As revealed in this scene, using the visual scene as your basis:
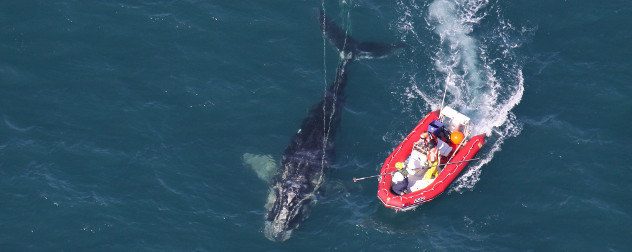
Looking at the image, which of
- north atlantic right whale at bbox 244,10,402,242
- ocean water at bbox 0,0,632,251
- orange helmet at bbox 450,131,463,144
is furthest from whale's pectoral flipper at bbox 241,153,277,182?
orange helmet at bbox 450,131,463,144

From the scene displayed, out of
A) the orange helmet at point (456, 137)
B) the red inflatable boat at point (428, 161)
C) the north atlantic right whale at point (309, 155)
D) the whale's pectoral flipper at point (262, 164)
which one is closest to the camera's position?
the red inflatable boat at point (428, 161)

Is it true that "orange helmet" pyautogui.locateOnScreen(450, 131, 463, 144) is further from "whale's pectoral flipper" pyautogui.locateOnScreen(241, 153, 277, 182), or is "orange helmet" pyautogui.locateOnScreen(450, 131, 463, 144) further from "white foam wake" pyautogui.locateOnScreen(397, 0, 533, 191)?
"whale's pectoral flipper" pyautogui.locateOnScreen(241, 153, 277, 182)

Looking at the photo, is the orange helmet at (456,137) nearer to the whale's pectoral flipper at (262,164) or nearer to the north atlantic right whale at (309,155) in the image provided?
the north atlantic right whale at (309,155)

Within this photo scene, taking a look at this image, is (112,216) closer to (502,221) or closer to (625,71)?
(502,221)

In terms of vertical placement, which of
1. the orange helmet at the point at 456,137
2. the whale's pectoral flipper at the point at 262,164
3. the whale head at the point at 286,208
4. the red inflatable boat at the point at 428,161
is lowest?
the whale head at the point at 286,208

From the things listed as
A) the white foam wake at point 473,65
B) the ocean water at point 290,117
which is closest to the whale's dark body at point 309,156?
the ocean water at point 290,117

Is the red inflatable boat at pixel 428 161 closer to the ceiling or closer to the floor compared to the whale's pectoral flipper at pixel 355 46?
closer to the floor

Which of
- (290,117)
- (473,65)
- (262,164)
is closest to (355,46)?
(290,117)
